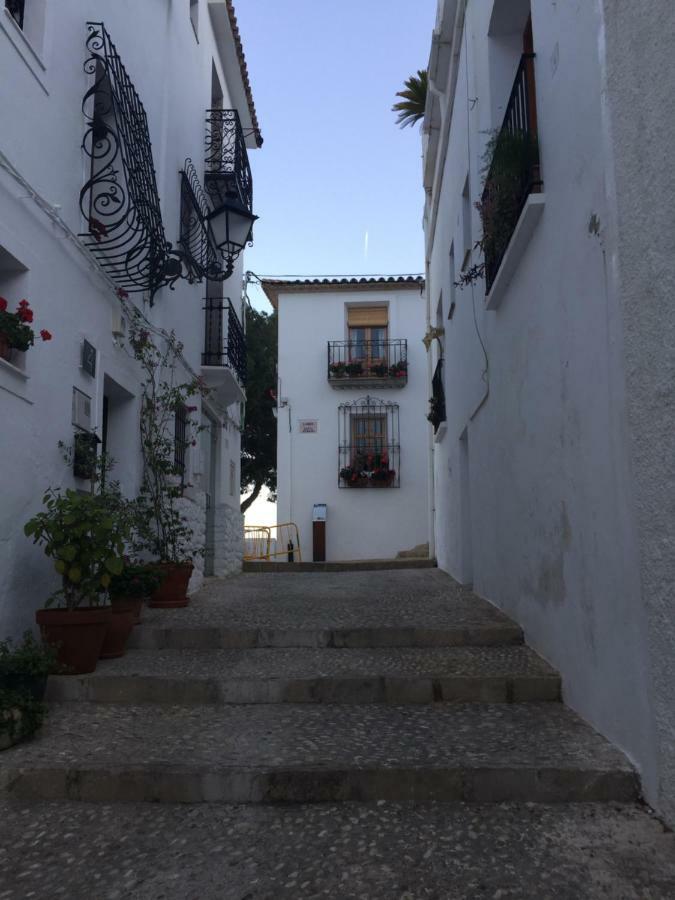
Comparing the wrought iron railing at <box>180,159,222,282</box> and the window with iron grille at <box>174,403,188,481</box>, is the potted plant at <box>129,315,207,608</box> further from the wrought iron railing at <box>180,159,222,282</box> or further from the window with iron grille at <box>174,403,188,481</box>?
the wrought iron railing at <box>180,159,222,282</box>

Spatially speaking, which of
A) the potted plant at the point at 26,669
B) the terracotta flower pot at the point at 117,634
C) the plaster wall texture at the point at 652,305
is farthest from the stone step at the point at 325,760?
the terracotta flower pot at the point at 117,634

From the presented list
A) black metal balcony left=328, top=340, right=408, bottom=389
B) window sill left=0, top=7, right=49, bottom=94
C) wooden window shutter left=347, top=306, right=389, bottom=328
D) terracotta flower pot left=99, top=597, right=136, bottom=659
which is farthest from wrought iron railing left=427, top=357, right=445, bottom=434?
window sill left=0, top=7, right=49, bottom=94

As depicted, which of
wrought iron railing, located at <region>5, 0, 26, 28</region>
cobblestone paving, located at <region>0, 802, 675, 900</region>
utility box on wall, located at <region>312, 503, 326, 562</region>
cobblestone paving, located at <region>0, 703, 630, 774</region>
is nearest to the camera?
cobblestone paving, located at <region>0, 802, 675, 900</region>

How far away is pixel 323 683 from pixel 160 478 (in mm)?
3460

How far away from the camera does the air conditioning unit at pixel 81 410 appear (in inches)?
214

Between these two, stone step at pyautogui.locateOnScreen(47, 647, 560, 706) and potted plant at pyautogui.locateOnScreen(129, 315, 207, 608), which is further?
potted plant at pyautogui.locateOnScreen(129, 315, 207, 608)

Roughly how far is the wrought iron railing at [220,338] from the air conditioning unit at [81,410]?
4.16 meters

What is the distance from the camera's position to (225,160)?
33.8 ft

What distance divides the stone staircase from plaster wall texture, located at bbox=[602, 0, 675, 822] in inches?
23.7

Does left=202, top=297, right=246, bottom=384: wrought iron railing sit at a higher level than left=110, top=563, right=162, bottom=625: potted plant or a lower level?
higher

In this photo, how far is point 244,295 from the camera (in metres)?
13.4

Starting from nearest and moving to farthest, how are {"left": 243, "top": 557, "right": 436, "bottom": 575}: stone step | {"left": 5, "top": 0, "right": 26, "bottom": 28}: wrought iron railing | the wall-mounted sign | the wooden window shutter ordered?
{"left": 5, "top": 0, "right": 26, "bottom": 28}: wrought iron railing
the wall-mounted sign
{"left": 243, "top": 557, "right": 436, "bottom": 575}: stone step
the wooden window shutter

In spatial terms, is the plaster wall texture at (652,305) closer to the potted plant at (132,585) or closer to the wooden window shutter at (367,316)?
the potted plant at (132,585)

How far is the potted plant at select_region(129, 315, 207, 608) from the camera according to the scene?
22.4ft
